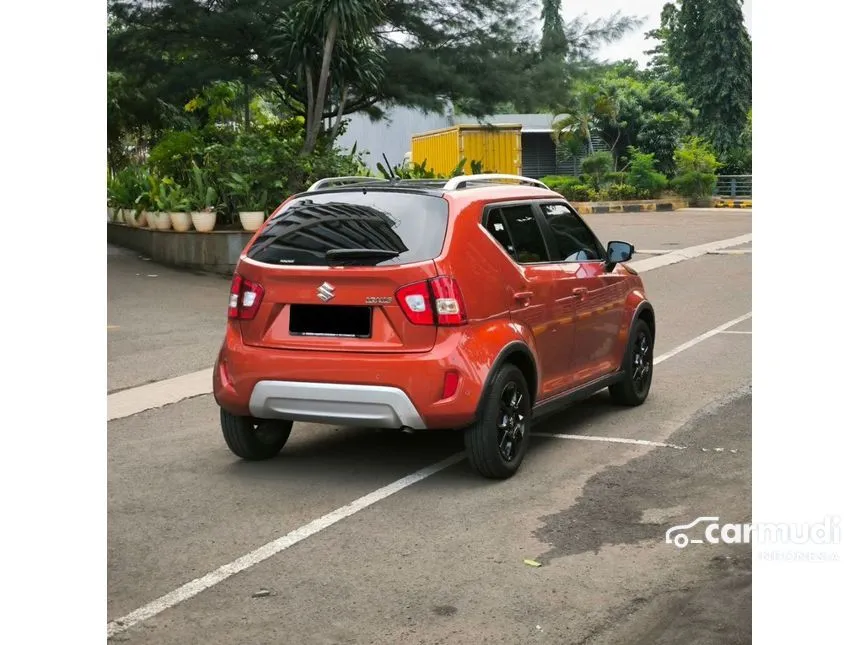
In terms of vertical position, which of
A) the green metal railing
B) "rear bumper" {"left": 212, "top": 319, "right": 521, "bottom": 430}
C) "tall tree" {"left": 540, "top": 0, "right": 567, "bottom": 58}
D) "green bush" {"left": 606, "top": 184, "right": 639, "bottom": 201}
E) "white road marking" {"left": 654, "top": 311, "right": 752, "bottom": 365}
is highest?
"tall tree" {"left": 540, "top": 0, "right": 567, "bottom": 58}

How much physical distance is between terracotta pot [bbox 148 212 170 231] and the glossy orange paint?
12.8 m

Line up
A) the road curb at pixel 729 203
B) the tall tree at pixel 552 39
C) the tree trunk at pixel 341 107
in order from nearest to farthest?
the tree trunk at pixel 341 107 < the tall tree at pixel 552 39 < the road curb at pixel 729 203

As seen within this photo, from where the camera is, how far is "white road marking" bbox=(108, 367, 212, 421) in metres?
9.77

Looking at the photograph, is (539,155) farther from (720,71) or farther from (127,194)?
(127,194)

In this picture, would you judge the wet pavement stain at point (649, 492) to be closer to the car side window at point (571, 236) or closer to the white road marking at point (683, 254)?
the car side window at point (571, 236)

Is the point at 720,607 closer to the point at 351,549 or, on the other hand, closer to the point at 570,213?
the point at 351,549

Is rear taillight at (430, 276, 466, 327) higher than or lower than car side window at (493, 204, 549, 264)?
lower

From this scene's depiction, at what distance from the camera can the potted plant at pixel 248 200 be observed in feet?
61.0

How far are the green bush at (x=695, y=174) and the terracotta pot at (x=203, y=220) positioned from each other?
28.9m

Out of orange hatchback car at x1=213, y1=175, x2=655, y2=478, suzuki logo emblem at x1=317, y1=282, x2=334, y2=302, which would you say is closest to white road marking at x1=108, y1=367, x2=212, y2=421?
orange hatchback car at x1=213, y1=175, x2=655, y2=478

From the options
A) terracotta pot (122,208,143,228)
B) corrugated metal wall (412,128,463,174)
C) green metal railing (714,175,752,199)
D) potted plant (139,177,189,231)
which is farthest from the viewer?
green metal railing (714,175,752,199)

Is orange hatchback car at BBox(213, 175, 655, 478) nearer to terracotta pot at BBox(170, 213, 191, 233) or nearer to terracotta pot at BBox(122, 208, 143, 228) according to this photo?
terracotta pot at BBox(170, 213, 191, 233)

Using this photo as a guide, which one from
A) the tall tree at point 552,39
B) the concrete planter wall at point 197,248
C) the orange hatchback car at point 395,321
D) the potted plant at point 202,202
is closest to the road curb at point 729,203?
the tall tree at point 552,39

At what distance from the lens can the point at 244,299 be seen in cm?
729
